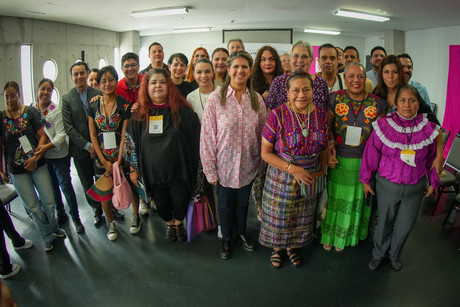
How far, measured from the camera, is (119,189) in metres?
2.88

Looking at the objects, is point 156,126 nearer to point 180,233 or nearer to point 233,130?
point 233,130

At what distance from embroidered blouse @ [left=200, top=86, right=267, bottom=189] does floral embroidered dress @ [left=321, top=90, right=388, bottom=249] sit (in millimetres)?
667

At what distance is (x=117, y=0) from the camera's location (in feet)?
16.8

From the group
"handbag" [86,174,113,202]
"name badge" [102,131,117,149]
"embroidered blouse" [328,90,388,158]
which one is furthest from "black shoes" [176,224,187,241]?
"embroidered blouse" [328,90,388,158]

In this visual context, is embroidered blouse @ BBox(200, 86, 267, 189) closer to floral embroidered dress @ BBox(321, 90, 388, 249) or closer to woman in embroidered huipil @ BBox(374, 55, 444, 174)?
floral embroidered dress @ BBox(321, 90, 388, 249)

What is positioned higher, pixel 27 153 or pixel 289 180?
pixel 27 153

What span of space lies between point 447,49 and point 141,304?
28.8ft

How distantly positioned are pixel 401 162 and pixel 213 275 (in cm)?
179

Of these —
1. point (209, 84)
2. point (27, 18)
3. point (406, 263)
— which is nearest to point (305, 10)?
point (209, 84)

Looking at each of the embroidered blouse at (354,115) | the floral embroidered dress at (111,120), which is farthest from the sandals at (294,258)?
the floral embroidered dress at (111,120)

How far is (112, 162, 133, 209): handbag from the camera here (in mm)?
2854

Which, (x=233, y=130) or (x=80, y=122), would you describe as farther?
(x=80, y=122)

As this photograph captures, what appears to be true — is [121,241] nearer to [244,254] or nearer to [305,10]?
[244,254]

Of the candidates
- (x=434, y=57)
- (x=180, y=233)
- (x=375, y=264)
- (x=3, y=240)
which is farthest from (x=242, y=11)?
(x=3, y=240)
